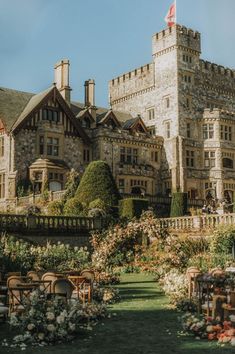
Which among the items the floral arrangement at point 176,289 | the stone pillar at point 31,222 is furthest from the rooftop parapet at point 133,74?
the floral arrangement at point 176,289

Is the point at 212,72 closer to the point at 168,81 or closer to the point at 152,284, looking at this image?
the point at 168,81

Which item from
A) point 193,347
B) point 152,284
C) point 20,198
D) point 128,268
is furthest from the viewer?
point 20,198

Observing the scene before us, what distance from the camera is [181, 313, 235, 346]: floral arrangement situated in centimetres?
895

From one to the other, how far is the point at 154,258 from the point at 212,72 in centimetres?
3024

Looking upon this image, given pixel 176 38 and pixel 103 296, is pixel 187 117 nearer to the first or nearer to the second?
pixel 176 38

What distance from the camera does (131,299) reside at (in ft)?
47.5

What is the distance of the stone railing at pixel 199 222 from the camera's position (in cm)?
2650

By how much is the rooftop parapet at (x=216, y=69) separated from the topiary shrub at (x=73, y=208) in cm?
2376

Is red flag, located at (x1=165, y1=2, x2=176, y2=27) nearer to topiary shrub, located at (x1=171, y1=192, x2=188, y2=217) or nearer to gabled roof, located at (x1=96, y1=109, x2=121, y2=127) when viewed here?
gabled roof, located at (x1=96, y1=109, x2=121, y2=127)

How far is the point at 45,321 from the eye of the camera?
9320 millimetres

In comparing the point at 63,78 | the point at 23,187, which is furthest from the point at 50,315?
the point at 63,78

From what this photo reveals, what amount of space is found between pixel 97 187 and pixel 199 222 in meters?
7.34

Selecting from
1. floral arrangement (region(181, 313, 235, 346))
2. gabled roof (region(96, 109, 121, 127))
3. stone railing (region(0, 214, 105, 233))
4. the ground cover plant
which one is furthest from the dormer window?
floral arrangement (region(181, 313, 235, 346))

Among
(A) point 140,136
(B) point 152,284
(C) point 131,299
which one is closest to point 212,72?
(A) point 140,136
